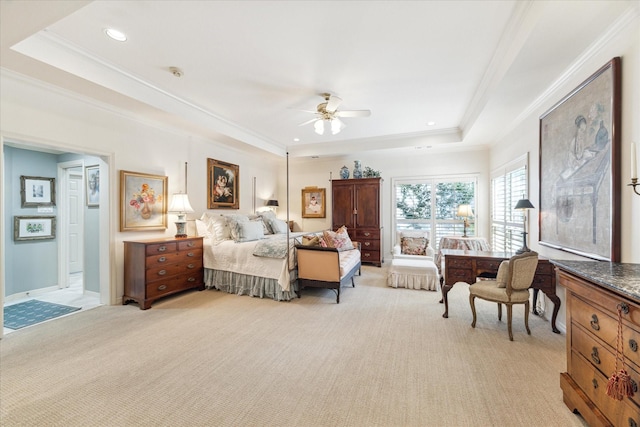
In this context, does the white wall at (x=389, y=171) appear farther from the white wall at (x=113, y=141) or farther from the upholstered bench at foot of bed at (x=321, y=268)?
the upholstered bench at foot of bed at (x=321, y=268)

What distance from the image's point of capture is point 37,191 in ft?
13.9

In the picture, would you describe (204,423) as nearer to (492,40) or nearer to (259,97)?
(259,97)

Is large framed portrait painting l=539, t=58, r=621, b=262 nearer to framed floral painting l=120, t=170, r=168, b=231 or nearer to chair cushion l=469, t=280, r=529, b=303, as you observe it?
chair cushion l=469, t=280, r=529, b=303

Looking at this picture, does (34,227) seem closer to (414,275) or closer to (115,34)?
(115,34)

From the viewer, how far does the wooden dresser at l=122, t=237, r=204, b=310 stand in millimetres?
3508

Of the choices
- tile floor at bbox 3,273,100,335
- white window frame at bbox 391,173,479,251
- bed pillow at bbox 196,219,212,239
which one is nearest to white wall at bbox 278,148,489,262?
white window frame at bbox 391,173,479,251

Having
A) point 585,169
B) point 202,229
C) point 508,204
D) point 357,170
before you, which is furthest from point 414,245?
point 202,229

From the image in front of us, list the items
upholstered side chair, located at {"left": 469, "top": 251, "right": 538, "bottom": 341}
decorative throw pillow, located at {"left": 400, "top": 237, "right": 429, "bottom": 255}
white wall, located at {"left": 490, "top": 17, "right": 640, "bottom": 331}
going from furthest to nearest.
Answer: decorative throw pillow, located at {"left": 400, "top": 237, "right": 429, "bottom": 255} → upholstered side chair, located at {"left": 469, "top": 251, "right": 538, "bottom": 341} → white wall, located at {"left": 490, "top": 17, "right": 640, "bottom": 331}

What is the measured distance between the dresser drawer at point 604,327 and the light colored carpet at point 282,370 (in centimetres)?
63

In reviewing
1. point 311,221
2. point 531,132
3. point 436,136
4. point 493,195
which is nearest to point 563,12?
point 531,132

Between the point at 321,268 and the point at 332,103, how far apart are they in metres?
2.25

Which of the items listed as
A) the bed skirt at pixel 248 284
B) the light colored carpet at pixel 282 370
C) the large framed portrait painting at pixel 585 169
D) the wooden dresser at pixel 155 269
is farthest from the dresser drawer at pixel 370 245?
the wooden dresser at pixel 155 269

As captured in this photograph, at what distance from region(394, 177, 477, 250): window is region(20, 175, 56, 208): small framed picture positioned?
6809mm

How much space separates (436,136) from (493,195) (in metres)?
1.74
